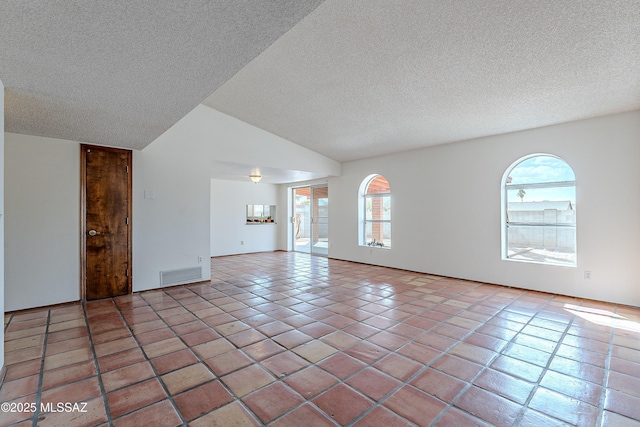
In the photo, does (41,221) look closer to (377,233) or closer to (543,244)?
(377,233)

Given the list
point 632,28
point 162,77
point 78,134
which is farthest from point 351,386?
point 78,134

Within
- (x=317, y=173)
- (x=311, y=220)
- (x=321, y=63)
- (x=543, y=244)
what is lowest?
(x=543, y=244)

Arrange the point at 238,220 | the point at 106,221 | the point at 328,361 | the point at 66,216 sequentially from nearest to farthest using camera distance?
the point at 328,361
the point at 66,216
the point at 106,221
the point at 238,220

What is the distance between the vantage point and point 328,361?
2391 millimetres

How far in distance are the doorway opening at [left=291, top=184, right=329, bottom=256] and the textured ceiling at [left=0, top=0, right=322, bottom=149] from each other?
18.9 feet

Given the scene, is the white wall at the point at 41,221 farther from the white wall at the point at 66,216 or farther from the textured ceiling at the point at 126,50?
the textured ceiling at the point at 126,50

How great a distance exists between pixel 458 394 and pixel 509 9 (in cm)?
301

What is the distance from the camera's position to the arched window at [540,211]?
14.4 ft

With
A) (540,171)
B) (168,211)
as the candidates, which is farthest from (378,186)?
(168,211)

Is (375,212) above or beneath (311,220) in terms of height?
above

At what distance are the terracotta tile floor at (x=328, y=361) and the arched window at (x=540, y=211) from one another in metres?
0.80

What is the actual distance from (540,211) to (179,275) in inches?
233

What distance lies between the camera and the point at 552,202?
452 centimetres

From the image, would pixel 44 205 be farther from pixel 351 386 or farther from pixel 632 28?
pixel 632 28
